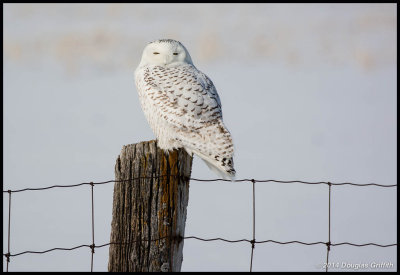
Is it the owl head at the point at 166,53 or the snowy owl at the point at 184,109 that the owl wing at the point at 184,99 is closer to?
the snowy owl at the point at 184,109

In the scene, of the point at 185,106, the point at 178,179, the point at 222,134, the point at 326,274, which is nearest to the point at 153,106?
the point at 185,106

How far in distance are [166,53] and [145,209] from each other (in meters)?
1.54

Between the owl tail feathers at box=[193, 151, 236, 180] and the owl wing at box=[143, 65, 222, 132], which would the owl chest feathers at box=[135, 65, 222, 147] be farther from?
the owl tail feathers at box=[193, 151, 236, 180]

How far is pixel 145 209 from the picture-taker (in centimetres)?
299

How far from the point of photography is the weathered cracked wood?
2.99m

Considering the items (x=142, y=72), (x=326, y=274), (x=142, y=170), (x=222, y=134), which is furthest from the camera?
(x=142, y=72)

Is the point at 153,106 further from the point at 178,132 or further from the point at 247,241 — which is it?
the point at 247,241

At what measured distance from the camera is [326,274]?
11.2ft

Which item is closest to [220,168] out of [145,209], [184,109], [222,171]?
[222,171]

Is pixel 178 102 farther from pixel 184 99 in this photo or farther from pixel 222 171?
pixel 222 171

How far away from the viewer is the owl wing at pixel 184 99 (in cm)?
381

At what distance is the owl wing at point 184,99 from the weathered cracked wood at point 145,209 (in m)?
0.79

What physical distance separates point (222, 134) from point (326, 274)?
1.03 m

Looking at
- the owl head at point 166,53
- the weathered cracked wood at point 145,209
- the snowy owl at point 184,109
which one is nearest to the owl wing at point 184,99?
the snowy owl at point 184,109
